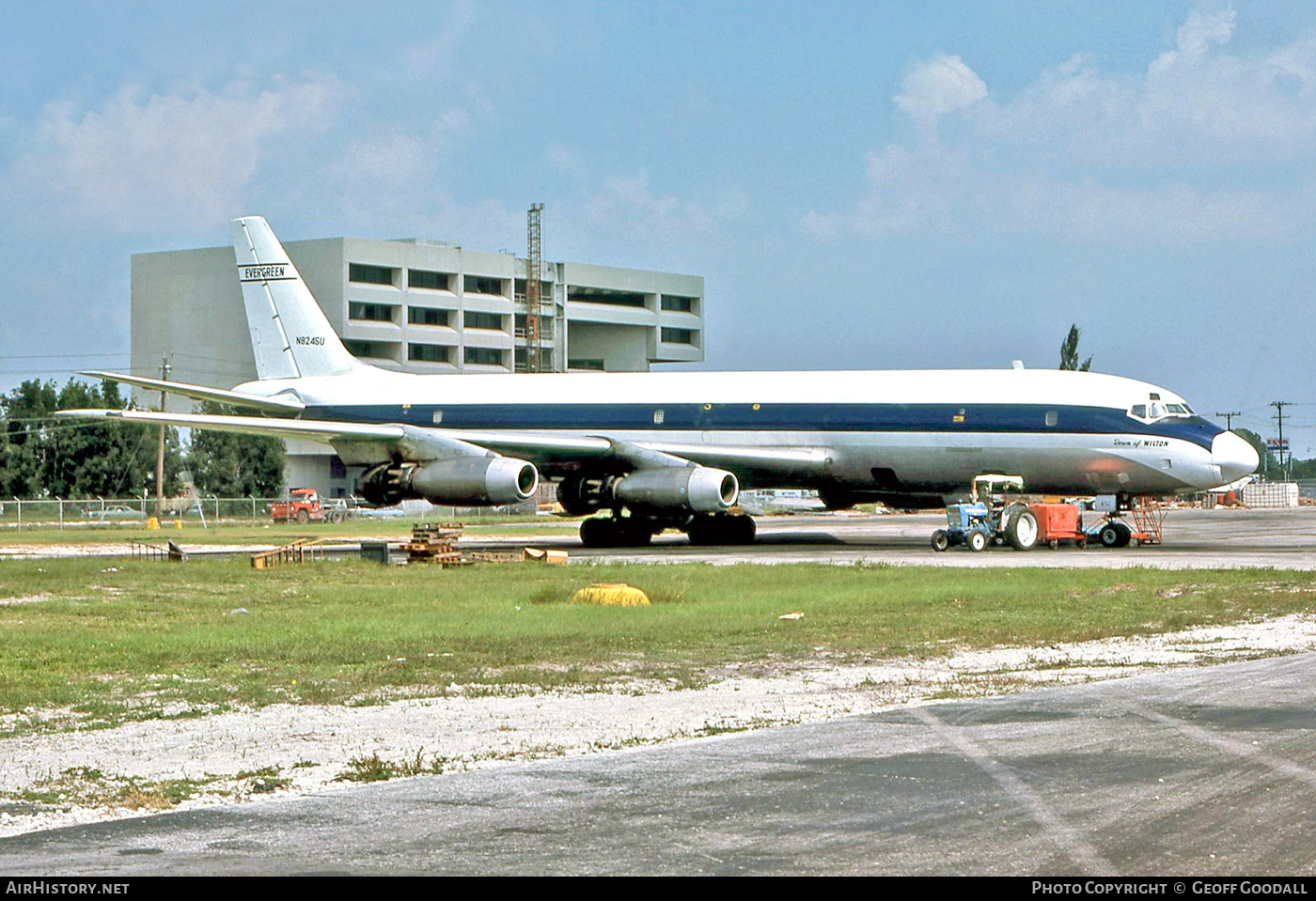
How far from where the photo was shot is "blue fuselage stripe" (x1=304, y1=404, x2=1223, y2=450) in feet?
116

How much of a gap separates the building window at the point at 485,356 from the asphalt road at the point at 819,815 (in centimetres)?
11395

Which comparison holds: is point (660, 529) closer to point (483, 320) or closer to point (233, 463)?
point (233, 463)

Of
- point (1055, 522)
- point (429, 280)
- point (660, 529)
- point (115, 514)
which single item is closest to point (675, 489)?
point (660, 529)

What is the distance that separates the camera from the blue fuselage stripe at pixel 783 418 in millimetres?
35281

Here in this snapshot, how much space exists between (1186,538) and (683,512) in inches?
612

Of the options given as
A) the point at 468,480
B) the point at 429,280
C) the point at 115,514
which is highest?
the point at 429,280

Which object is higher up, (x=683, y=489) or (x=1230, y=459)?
(x=1230, y=459)

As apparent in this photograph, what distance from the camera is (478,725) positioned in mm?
11719

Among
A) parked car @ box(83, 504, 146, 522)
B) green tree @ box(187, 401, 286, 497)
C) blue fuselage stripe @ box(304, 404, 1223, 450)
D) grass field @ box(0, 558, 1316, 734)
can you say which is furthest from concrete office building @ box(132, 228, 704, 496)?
grass field @ box(0, 558, 1316, 734)

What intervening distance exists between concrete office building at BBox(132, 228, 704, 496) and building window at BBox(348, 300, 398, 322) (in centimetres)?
11

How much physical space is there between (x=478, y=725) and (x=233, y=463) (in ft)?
301

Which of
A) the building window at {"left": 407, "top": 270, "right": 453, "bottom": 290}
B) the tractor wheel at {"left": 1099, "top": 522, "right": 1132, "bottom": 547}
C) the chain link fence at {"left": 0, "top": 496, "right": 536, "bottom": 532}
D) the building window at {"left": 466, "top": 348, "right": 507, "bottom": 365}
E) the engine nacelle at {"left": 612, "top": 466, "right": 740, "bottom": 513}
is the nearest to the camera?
the engine nacelle at {"left": 612, "top": 466, "right": 740, "bottom": 513}

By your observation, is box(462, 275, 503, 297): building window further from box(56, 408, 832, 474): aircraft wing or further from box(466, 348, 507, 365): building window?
box(56, 408, 832, 474): aircraft wing

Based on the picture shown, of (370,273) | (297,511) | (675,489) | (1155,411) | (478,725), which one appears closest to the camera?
(478,725)
